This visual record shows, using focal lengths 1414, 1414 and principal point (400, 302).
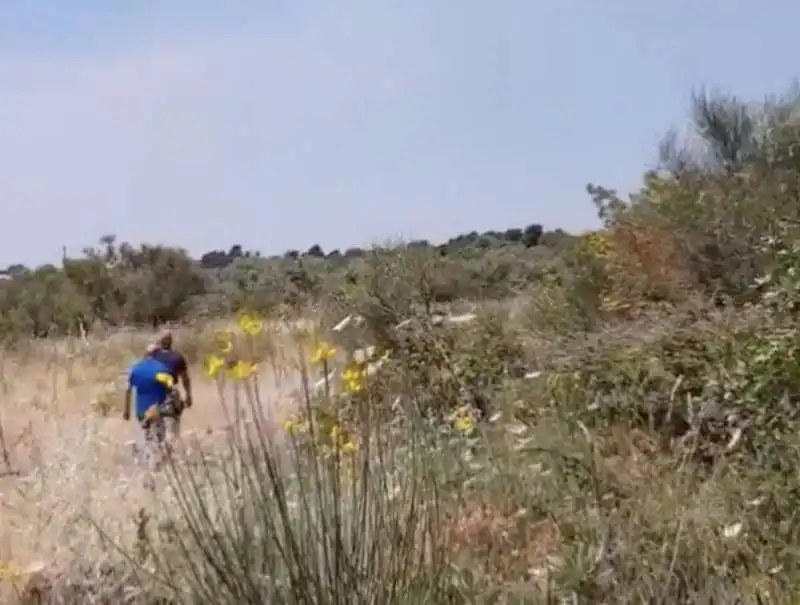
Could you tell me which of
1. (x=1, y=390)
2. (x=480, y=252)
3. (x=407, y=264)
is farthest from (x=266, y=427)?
(x=480, y=252)

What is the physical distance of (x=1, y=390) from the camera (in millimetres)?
15266

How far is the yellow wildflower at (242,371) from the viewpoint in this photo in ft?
18.1

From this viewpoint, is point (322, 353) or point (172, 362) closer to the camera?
point (322, 353)

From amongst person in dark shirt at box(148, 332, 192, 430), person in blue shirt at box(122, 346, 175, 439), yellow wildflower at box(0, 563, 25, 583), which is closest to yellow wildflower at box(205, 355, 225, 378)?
yellow wildflower at box(0, 563, 25, 583)

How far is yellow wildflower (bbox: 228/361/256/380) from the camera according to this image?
5.51 m

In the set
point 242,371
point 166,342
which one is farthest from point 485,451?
point 166,342

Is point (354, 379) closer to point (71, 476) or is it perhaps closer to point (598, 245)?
point (71, 476)

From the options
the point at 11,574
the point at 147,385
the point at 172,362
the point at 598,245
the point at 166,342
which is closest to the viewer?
the point at 11,574

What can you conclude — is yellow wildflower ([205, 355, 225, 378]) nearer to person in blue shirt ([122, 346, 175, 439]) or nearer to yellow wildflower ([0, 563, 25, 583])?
yellow wildflower ([0, 563, 25, 583])

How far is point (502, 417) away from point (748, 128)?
11.9 meters

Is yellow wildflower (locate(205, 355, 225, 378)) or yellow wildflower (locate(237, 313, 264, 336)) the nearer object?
yellow wildflower (locate(237, 313, 264, 336))

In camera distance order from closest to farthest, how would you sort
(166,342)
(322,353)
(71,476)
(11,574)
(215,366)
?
1. (322,353)
2. (215,366)
3. (11,574)
4. (71,476)
5. (166,342)

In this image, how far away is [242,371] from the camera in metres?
5.54

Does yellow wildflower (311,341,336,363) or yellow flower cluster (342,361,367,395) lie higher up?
yellow wildflower (311,341,336,363)
